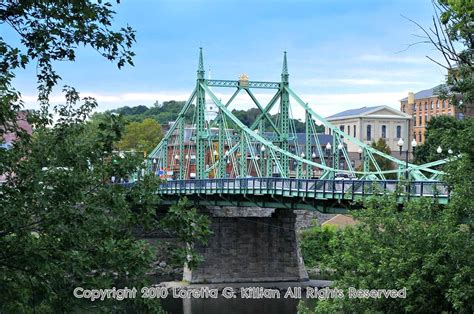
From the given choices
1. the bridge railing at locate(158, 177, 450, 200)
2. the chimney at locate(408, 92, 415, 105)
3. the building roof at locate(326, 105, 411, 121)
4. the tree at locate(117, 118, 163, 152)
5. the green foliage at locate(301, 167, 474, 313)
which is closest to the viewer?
the green foliage at locate(301, 167, 474, 313)

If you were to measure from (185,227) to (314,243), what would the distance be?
193ft

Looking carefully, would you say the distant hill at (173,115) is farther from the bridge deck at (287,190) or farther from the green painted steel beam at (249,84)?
the bridge deck at (287,190)

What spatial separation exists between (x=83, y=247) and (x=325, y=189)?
1114 inches

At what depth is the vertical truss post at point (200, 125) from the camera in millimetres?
69188

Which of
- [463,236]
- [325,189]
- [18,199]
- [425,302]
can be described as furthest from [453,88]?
[325,189]

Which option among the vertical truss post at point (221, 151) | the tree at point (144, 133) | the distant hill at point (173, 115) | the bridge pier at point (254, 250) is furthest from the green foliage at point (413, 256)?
the distant hill at point (173, 115)

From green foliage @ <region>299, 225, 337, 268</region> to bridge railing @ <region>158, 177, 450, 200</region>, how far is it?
13.8 m

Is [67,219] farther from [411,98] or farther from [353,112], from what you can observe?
[353,112]

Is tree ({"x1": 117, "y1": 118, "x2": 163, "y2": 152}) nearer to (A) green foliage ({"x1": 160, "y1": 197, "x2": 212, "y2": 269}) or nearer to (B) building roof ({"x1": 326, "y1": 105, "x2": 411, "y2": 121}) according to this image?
(B) building roof ({"x1": 326, "y1": 105, "x2": 411, "y2": 121})

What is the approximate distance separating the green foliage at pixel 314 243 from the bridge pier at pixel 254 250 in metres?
8.92

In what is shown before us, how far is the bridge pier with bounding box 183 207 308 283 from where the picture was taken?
2315 inches

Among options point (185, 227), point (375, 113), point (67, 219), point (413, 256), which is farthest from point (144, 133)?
point (67, 219)

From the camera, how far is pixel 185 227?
13141 millimetres

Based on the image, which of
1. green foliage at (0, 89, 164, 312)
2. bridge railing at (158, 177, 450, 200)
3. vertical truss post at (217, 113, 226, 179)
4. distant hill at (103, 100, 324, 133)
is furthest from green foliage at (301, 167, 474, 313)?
distant hill at (103, 100, 324, 133)
